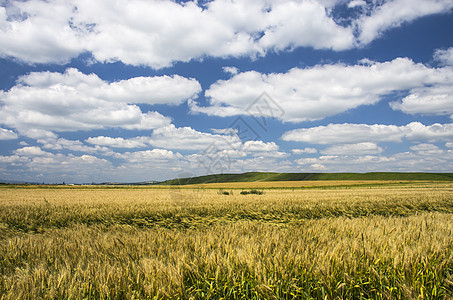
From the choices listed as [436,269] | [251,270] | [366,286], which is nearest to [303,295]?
[251,270]

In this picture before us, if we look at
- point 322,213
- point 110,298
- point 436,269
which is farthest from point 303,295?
point 322,213

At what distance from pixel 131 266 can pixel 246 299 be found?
1.63 m

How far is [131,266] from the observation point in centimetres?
331

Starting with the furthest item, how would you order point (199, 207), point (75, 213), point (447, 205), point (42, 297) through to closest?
point (447, 205) < point (199, 207) < point (75, 213) < point (42, 297)

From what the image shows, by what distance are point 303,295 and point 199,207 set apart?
33.2 feet

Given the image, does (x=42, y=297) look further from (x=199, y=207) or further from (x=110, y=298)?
(x=199, y=207)

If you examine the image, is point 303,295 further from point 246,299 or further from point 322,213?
point 322,213

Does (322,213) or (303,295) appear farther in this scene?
(322,213)

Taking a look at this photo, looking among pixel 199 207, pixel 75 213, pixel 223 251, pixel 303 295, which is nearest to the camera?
pixel 303 295

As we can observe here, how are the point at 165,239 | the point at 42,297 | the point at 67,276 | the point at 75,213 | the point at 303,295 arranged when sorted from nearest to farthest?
the point at 42,297
the point at 303,295
the point at 67,276
the point at 165,239
the point at 75,213

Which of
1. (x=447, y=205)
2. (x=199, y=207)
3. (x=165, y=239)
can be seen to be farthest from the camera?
(x=447, y=205)

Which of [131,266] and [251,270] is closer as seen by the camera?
[251,270]

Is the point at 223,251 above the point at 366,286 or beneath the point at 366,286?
above

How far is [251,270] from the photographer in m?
2.85
